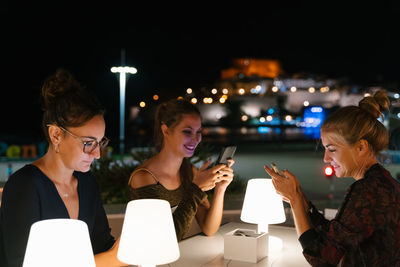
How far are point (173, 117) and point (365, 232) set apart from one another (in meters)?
1.74

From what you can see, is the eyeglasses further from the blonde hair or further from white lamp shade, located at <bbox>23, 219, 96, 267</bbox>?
the blonde hair

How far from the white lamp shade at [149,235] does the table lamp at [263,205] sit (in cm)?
95

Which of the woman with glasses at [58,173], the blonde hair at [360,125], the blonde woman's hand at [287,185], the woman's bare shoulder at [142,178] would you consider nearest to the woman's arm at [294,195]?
the blonde woman's hand at [287,185]

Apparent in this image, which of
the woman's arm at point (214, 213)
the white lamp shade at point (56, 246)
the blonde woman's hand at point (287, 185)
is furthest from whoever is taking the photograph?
the woman's arm at point (214, 213)

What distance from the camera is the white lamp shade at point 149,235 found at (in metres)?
1.75

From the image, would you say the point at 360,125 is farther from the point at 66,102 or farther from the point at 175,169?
the point at 175,169

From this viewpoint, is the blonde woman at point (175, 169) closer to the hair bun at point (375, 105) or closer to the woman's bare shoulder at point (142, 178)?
the woman's bare shoulder at point (142, 178)

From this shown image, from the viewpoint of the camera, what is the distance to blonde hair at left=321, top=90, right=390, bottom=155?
6.79ft

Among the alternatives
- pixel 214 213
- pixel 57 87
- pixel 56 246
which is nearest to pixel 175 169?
pixel 214 213

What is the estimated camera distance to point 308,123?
155 ft

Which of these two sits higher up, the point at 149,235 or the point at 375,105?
the point at 375,105

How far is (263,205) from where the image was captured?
264cm

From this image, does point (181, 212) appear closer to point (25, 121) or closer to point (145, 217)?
point (145, 217)

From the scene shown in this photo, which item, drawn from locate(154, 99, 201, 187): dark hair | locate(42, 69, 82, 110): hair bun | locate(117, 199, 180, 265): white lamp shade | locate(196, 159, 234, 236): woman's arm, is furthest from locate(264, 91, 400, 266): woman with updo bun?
locate(154, 99, 201, 187): dark hair
